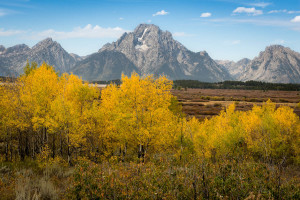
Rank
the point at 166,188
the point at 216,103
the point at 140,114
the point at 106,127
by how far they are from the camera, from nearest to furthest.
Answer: the point at 166,188 → the point at 106,127 → the point at 140,114 → the point at 216,103

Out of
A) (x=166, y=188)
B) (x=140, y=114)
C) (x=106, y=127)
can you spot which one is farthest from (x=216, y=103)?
(x=166, y=188)

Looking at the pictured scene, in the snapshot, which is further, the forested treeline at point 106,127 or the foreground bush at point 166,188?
the forested treeline at point 106,127

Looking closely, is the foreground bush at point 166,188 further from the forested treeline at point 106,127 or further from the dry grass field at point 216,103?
the dry grass field at point 216,103

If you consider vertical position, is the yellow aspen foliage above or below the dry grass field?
above

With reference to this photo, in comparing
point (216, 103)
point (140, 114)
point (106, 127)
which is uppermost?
point (140, 114)

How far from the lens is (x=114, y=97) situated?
3228 centimetres

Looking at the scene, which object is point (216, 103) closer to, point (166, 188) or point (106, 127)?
point (106, 127)

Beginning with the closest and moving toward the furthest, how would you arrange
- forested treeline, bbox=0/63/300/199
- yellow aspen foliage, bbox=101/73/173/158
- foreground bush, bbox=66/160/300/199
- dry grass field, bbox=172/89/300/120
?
foreground bush, bbox=66/160/300/199
forested treeline, bbox=0/63/300/199
yellow aspen foliage, bbox=101/73/173/158
dry grass field, bbox=172/89/300/120

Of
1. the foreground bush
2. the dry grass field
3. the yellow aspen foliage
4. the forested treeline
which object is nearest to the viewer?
the foreground bush

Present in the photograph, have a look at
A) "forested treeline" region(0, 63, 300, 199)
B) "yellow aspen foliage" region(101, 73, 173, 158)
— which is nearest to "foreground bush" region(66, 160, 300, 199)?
"forested treeline" region(0, 63, 300, 199)

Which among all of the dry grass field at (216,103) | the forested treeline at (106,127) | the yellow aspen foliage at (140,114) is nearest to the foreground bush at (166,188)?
the forested treeline at (106,127)

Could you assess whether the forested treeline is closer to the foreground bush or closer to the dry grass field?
the foreground bush

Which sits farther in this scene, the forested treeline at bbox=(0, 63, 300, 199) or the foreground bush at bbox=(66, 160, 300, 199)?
the forested treeline at bbox=(0, 63, 300, 199)

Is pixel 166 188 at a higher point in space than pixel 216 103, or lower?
higher
